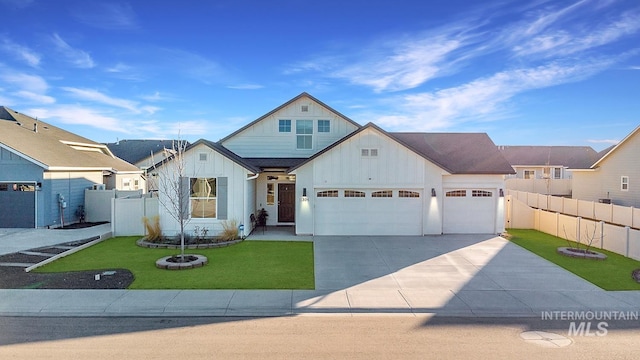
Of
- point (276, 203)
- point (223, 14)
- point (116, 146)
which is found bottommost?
point (276, 203)

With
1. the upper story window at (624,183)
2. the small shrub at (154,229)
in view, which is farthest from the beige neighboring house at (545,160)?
the small shrub at (154,229)

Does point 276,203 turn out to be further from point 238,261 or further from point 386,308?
point 386,308

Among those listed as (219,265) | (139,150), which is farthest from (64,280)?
(139,150)

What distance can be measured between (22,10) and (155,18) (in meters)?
4.47

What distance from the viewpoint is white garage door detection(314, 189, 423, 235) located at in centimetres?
1786

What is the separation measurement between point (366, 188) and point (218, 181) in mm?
6659

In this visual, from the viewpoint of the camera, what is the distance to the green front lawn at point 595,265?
35.1ft

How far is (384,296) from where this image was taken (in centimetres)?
934

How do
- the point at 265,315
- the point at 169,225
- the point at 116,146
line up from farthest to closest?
the point at 116,146
the point at 169,225
the point at 265,315

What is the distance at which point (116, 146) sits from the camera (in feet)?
148

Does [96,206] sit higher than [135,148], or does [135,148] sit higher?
[135,148]

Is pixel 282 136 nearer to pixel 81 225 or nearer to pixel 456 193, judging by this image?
pixel 456 193

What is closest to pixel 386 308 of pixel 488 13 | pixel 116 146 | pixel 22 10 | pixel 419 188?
pixel 419 188

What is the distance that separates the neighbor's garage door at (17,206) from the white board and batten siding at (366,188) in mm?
13024
